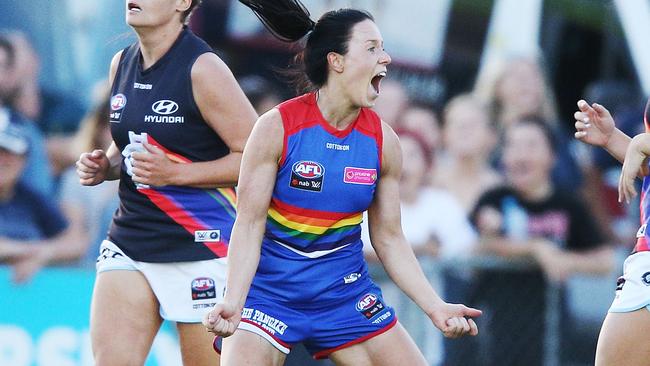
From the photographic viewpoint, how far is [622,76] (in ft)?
37.1

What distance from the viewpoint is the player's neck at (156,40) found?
6.30 metres

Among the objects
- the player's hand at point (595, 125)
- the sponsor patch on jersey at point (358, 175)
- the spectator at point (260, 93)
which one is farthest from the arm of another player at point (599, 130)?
the spectator at point (260, 93)

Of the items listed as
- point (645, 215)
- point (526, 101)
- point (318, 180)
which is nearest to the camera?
point (318, 180)

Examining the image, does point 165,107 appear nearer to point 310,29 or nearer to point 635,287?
point 310,29

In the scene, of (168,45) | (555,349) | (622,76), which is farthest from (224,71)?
(622,76)

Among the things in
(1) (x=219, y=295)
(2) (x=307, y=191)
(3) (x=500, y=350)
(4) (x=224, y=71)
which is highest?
(4) (x=224, y=71)

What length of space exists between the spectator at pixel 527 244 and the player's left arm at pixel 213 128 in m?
4.33

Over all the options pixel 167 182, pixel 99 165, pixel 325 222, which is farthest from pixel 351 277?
pixel 99 165

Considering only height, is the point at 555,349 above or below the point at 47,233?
below

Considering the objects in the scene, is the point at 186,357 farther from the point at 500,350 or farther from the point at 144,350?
the point at 500,350

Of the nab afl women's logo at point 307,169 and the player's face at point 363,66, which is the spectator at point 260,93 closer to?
the player's face at point 363,66

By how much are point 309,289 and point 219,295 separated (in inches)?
26.4

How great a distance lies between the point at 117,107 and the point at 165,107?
0.89ft

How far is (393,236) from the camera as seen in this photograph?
238 inches
